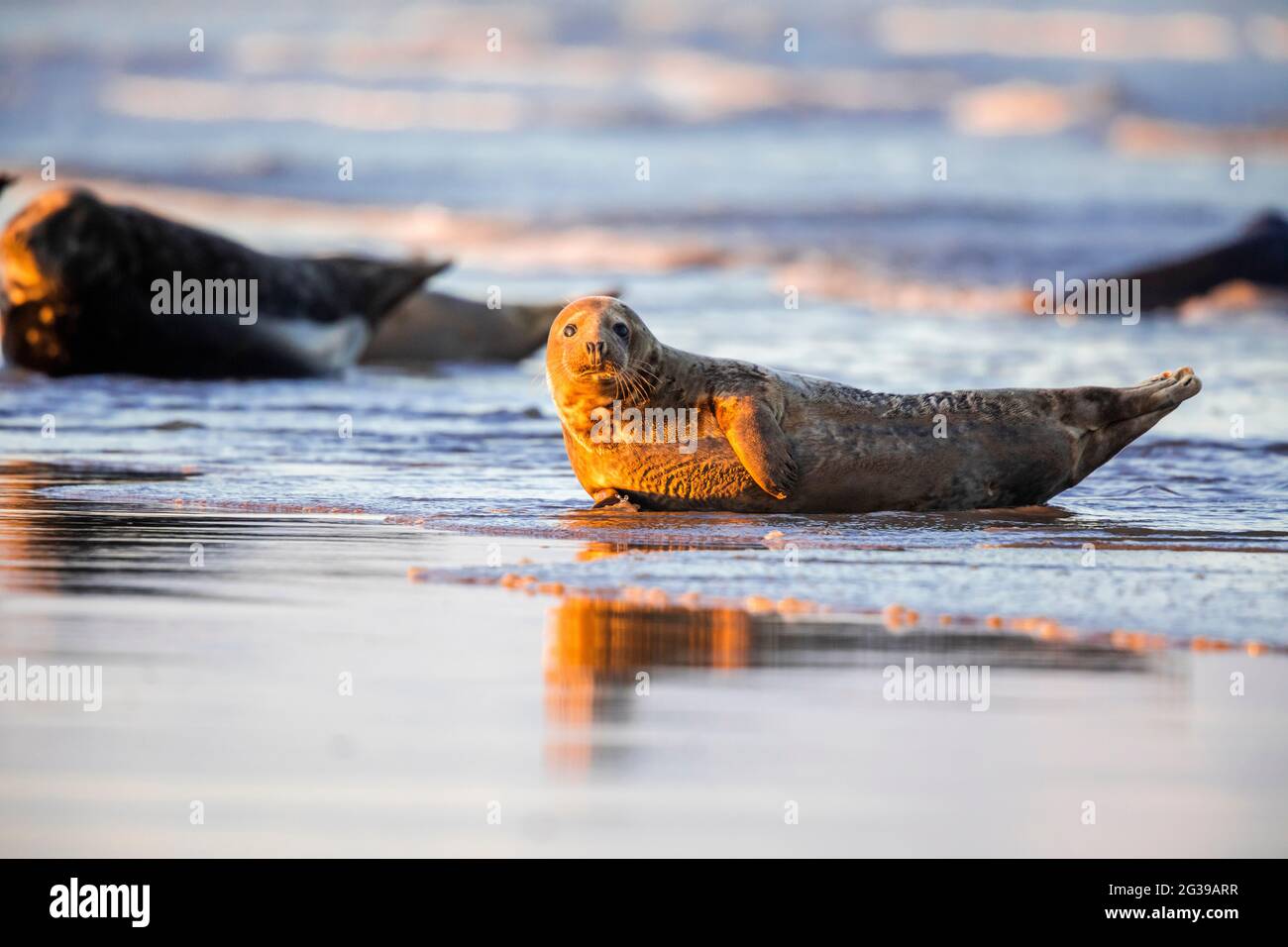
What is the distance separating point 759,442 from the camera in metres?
7.75

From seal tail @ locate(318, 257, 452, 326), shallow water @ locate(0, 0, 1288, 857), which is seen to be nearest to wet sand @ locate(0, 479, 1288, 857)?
shallow water @ locate(0, 0, 1288, 857)

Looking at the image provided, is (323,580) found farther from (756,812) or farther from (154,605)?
(756,812)

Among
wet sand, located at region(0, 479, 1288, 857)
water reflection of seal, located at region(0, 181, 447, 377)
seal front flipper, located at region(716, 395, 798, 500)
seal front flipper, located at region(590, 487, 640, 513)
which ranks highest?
water reflection of seal, located at region(0, 181, 447, 377)

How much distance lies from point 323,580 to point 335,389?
302 inches

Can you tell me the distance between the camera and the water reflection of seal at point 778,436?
796cm

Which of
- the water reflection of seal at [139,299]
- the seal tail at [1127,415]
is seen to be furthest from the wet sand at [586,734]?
the water reflection of seal at [139,299]

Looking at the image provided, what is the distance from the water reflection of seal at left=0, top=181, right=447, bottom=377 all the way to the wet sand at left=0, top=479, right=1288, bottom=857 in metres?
7.77

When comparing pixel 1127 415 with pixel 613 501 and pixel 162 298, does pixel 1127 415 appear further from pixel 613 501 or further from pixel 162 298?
pixel 162 298

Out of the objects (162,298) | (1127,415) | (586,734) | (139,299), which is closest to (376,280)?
(162,298)

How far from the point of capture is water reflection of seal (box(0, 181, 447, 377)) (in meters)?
13.8

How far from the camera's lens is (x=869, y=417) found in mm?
8133

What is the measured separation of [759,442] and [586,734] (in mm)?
3299

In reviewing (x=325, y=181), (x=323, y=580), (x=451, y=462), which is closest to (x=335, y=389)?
(x=451, y=462)

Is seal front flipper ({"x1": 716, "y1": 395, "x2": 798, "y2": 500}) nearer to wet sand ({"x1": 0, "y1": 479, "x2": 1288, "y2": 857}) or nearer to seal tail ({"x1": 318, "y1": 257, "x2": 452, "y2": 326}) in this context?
wet sand ({"x1": 0, "y1": 479, "x2": 1288, "y2": 857})
